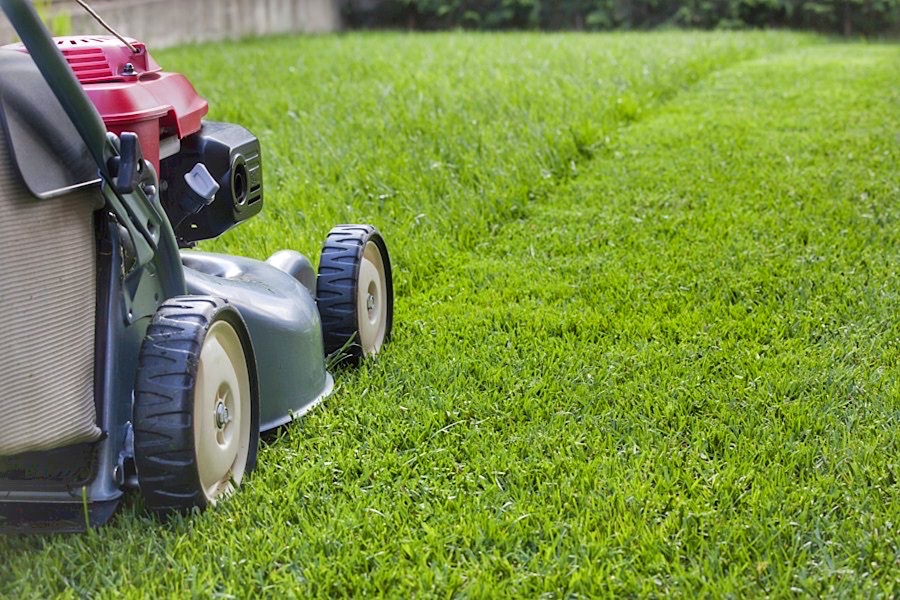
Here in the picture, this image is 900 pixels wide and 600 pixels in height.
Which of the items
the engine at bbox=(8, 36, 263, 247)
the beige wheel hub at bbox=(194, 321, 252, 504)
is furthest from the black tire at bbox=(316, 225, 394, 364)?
the beige wheel hub at bbox=(194, 321, 252, 504)

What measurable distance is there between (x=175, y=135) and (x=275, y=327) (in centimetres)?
41

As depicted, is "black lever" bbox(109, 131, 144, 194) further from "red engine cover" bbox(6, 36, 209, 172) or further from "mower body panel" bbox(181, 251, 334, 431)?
"mower body panel" bbox(181, 251, 334, 431)

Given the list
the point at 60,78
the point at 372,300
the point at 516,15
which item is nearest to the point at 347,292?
the point at 372,300

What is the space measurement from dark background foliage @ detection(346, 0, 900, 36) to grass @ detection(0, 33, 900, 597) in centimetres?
849

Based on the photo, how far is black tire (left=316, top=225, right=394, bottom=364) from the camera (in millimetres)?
2535

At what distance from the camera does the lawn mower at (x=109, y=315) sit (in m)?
1.63

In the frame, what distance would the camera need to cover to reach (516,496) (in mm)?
1970

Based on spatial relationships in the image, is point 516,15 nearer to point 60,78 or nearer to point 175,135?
point 175,135

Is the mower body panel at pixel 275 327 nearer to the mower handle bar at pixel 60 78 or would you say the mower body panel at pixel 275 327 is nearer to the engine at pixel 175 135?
the engine at pixel 175 135

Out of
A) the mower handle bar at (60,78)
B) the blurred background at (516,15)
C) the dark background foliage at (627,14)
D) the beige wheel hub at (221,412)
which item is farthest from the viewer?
the dark background foliage at (627,14)

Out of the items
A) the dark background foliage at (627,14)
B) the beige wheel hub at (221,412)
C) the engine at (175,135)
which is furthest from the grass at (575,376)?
the dark background foliage at (627,14)

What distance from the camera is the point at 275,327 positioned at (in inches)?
86.8

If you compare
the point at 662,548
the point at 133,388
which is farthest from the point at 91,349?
the point at 662,548

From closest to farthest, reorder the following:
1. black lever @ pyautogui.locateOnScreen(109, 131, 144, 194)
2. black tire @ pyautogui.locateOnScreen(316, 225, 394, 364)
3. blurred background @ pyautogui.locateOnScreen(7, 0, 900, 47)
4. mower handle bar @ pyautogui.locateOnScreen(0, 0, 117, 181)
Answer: mower handle bar @ pyautogui.locateOnScreen(0, 0, 117, 181) → black lever @ pyautogui.locateOnScreen(109, 131, 144, 194) → black tire @ pyautogui.locateOnScreen(316, 225, 394, 364) → blurred background @ pyautogui.locateOnScreen(7, 0, 900, 47)
